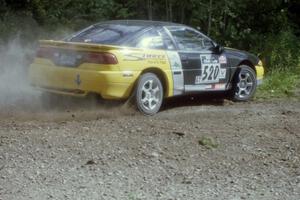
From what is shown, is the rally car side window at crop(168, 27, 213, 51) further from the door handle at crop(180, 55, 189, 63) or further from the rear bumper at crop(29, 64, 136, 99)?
the rear bumper at crop(29, 64, 136, 99)

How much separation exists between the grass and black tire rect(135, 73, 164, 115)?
3090 mm

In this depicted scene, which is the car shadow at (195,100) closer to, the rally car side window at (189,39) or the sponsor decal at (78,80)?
the rally car side window at (189,39)

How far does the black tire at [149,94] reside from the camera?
9.18 metres

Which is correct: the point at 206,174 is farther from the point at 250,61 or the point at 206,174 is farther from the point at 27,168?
the point at 250,61

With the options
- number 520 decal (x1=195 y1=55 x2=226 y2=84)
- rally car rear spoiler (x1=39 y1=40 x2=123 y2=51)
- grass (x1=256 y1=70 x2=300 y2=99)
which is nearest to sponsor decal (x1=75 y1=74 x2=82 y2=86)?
rally car rear spoiler (x1=39 y1=40 x2=123 y2=51)

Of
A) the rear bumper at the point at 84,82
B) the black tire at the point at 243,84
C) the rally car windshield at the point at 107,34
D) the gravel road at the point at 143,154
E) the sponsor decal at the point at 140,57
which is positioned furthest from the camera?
the black tire at the point at 243,84

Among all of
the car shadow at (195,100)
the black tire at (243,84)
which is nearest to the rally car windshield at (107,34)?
the car shadow at (195,100)

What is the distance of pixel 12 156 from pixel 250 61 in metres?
6.22

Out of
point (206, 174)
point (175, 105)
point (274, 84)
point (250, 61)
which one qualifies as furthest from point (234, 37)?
point (206, 174)

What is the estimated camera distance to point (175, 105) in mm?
10594

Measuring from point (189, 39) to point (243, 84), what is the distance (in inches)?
63.3

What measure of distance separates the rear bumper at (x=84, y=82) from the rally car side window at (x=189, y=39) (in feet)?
4.53

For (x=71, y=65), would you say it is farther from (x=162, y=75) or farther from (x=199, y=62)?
(x=199, y=62)

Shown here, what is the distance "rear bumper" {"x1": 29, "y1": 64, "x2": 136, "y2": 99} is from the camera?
28.9ft
